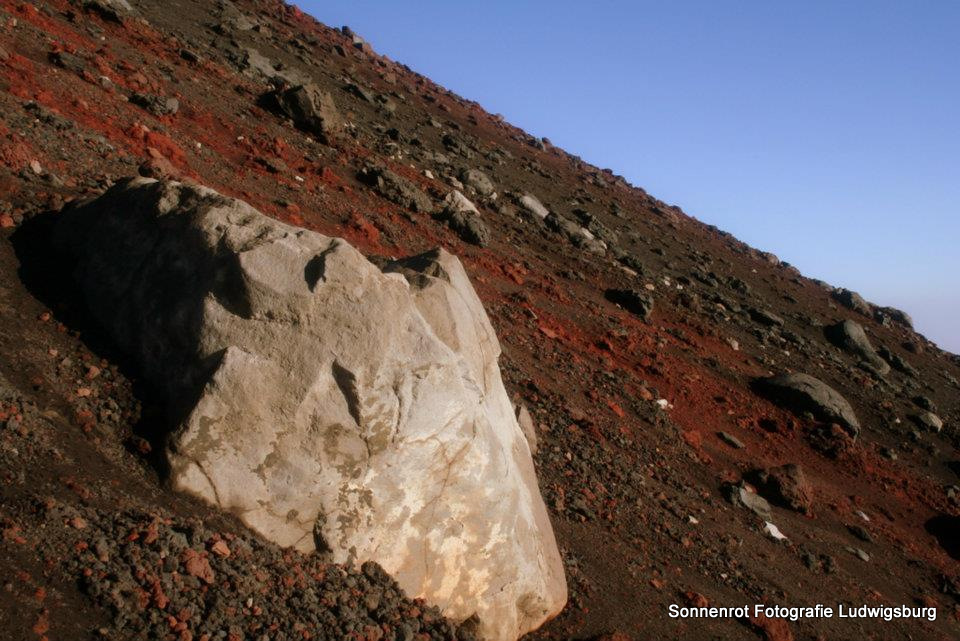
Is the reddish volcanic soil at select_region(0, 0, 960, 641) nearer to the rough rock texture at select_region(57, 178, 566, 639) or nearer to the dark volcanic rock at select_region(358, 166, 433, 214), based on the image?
the rough rock texture at select_region(57, 178, 566, 639)

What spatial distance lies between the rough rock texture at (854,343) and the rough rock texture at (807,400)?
24.9 ft

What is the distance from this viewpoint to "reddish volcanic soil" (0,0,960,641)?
14.3 ft

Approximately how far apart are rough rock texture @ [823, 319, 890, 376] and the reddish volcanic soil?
425mm

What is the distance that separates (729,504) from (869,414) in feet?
34.4

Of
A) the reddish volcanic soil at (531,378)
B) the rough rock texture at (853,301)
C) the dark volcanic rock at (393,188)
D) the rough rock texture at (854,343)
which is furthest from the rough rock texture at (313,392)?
the rough rock texture at (853,301)

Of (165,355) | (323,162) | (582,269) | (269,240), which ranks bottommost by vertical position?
(165,355)

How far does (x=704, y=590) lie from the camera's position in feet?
26.5

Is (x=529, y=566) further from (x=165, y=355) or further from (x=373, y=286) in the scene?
(x=165, y=355)

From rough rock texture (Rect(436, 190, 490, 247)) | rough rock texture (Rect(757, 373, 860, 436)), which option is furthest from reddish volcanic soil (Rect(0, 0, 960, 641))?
rough rock texture (Rect(757, 373, 860, 436))

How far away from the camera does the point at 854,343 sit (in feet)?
79.2

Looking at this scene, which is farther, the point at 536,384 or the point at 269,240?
the point at 536,384

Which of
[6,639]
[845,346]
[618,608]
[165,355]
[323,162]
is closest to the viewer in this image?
[6,639]

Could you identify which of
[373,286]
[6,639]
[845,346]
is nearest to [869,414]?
[845,346]

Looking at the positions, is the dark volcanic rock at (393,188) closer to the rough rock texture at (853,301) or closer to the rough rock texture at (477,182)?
the rough rock texture at (477,182)
